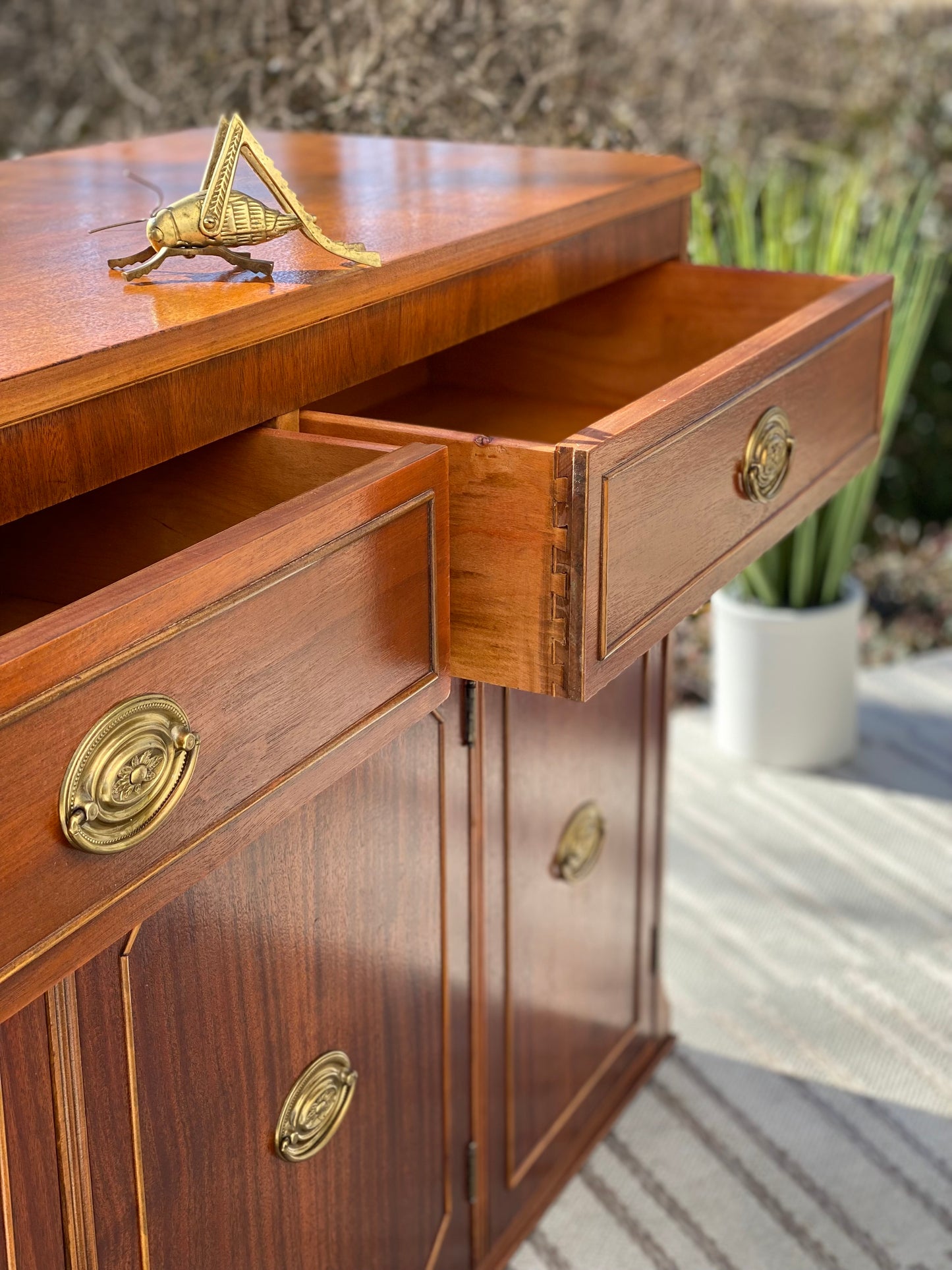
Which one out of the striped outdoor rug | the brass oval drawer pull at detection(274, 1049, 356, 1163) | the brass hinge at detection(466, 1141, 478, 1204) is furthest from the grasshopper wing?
the striped outdoor rug

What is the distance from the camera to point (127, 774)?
0.70m

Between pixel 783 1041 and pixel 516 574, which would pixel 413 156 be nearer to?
pixel 516 574

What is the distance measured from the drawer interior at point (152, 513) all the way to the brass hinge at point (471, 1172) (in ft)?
2.14

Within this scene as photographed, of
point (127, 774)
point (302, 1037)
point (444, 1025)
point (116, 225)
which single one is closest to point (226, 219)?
point (116, 225)

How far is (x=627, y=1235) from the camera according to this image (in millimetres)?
1518

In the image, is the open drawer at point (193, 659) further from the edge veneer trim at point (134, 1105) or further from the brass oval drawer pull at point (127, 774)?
the edge veneer trim at point (134, 1105)

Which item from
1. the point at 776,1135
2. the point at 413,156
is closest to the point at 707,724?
the point at 776,1135

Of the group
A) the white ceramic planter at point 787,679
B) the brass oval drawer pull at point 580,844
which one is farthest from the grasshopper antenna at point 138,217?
the white ceramic planter at point 787,679

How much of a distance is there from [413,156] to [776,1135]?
1123mm

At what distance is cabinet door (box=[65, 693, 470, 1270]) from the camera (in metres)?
0.88

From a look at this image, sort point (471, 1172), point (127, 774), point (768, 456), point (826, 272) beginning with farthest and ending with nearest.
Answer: point (826, 272), point (471, 1172), point (768, 456), point (127, 774)

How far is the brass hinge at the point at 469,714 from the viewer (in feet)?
3.86

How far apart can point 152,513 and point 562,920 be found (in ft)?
2.20

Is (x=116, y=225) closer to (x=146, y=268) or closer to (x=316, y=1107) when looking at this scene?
(x=146, y=268)
